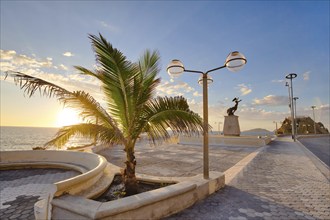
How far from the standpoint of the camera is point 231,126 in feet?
72.9

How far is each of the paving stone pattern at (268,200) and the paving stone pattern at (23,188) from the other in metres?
3.68

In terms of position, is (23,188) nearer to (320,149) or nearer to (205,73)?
(205,73)

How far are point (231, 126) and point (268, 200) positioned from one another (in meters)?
18.2

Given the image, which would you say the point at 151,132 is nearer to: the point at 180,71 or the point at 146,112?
the point at 146,112

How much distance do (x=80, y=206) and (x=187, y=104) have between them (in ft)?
9.97

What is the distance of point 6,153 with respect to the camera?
373 inches

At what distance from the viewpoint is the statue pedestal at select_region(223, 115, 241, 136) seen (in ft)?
72.3

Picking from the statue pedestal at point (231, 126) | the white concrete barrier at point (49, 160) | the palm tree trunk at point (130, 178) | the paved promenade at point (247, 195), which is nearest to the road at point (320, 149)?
the paved promenade at point (247, 195)

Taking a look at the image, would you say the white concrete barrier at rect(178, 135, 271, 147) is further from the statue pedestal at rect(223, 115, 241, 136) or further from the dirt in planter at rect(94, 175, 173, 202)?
the dirt in planter at rect(94, 175, 173, 202)

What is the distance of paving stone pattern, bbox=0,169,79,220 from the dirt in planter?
1607 millimetres

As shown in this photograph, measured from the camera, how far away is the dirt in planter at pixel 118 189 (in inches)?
178

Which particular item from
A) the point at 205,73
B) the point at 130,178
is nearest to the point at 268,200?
the point at 130,178

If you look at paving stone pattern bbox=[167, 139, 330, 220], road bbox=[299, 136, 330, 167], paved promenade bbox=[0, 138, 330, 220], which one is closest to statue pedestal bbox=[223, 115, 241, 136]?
road bbox=[299, 136, 330, 167]

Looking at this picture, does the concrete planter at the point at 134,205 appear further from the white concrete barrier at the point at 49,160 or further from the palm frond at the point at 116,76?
the white concrete barrier at the point at 49,160
